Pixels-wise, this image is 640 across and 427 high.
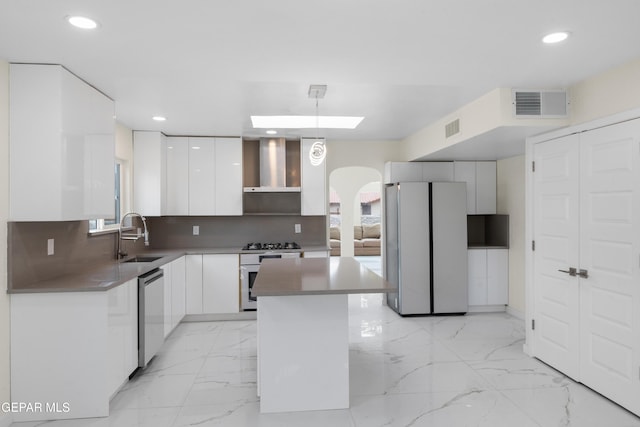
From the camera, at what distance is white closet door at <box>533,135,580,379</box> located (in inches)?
125

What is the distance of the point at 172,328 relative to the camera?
432 cm

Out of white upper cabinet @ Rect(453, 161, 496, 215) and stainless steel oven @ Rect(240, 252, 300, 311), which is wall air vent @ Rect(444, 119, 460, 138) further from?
stainless steel oven @ Rect(240, 252, 300, 311)

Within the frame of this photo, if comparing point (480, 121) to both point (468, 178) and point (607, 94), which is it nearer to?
point (607, 94)

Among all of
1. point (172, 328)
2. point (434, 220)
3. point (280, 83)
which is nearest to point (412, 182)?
point (434, 220)

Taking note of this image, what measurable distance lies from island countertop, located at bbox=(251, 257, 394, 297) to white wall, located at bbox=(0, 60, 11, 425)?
1.60 meters

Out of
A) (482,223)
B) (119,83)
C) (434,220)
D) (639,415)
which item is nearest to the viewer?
(639,415)

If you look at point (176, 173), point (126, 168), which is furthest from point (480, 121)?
point (126, 168)

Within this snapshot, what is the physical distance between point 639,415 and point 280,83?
341 cm

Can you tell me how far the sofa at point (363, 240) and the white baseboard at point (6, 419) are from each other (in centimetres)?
862

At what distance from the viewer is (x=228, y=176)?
207 inches


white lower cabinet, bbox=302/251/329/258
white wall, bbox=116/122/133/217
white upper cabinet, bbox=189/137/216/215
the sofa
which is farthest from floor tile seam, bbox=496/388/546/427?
the sofa

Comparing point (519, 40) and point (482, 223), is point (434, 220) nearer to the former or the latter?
point (482, 223)

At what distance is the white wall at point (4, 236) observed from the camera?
8.22 ft

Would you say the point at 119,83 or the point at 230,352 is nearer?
the point at 119,83
